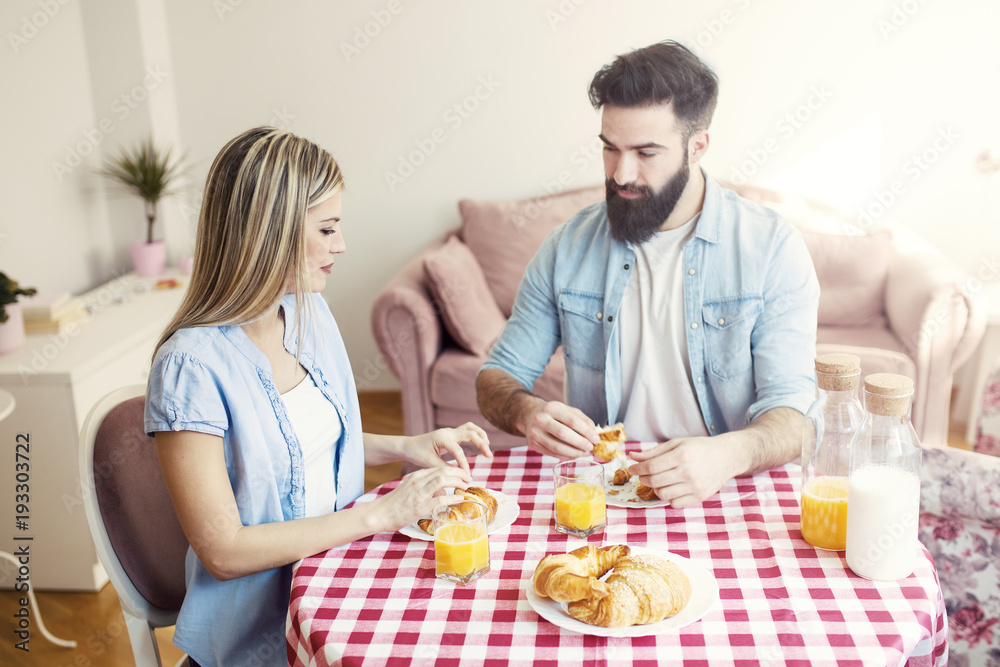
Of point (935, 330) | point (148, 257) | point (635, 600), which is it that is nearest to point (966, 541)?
point (635, 600)

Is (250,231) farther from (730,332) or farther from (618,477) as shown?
(730,332)

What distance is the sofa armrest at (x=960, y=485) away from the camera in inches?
61.4

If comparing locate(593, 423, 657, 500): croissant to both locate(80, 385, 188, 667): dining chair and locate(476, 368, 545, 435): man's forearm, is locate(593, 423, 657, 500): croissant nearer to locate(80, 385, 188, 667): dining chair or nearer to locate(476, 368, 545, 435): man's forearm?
locate(476, 368, 545, 435): man's forearm

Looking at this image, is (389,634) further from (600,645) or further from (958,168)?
(958,168)

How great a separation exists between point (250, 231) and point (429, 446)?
1.65 feet

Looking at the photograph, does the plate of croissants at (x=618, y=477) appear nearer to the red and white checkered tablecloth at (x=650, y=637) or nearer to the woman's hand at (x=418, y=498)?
the red and white checkered tablecloth at (x=650, y=637)

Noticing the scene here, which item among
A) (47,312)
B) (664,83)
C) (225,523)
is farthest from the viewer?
(47,312)

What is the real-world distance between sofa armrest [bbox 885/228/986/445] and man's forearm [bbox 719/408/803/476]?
1.64 metres

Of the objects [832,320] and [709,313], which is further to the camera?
[832,320]

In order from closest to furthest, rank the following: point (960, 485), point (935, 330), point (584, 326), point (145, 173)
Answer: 1. point (960, 485)
2. point (584, 326)
3. point (935, 330)
4. point (145, 173)

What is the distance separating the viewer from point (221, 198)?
1294 millimetres

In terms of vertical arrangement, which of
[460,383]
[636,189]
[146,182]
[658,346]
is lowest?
[460,383]

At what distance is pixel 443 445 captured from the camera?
151 centimetres

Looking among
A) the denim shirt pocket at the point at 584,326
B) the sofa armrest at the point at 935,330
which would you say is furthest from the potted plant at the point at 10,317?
the sofa armrest at the point at 935,330
